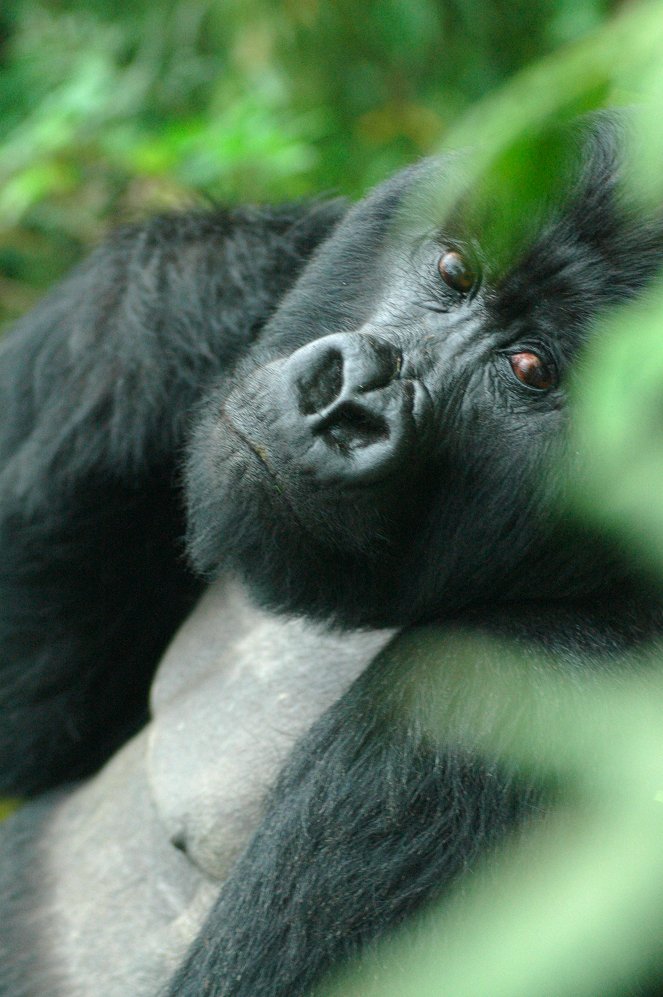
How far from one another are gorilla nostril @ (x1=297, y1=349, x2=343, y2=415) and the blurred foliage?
213 cm

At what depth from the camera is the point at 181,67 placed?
5461mm

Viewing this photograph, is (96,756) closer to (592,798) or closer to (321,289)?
(321,289)

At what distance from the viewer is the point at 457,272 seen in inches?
79.1

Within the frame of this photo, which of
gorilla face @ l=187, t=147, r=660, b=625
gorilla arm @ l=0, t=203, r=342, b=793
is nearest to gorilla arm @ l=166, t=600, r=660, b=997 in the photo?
gorilla face @ l=187, t=147, r=660, b=625

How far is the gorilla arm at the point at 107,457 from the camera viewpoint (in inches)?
102

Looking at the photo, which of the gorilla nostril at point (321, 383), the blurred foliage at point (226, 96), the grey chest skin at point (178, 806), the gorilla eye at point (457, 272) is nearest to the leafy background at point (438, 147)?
the blurred foliage at point (226, 96)

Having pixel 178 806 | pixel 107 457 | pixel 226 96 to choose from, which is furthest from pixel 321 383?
pixel 226 96

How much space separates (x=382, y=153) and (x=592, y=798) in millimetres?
3665

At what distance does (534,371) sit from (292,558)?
0.52 meters

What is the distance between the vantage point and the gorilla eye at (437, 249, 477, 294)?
2.01 metres

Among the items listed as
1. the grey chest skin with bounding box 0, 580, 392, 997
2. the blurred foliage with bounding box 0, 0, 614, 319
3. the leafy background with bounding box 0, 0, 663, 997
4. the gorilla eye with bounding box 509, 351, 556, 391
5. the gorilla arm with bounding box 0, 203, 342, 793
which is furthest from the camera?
the blurred foliage with bounding box 0, 0, 614, 319

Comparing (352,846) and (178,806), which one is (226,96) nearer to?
(178,806)

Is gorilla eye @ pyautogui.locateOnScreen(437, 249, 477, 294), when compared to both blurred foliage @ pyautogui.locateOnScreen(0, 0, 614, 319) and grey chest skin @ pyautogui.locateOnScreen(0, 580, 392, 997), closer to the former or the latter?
grey chest skin @ pyautogui.locateOnScreen(0, 580, 392, 997)

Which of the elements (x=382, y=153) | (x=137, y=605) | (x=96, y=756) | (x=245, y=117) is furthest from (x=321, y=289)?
(x=382, y=153)
